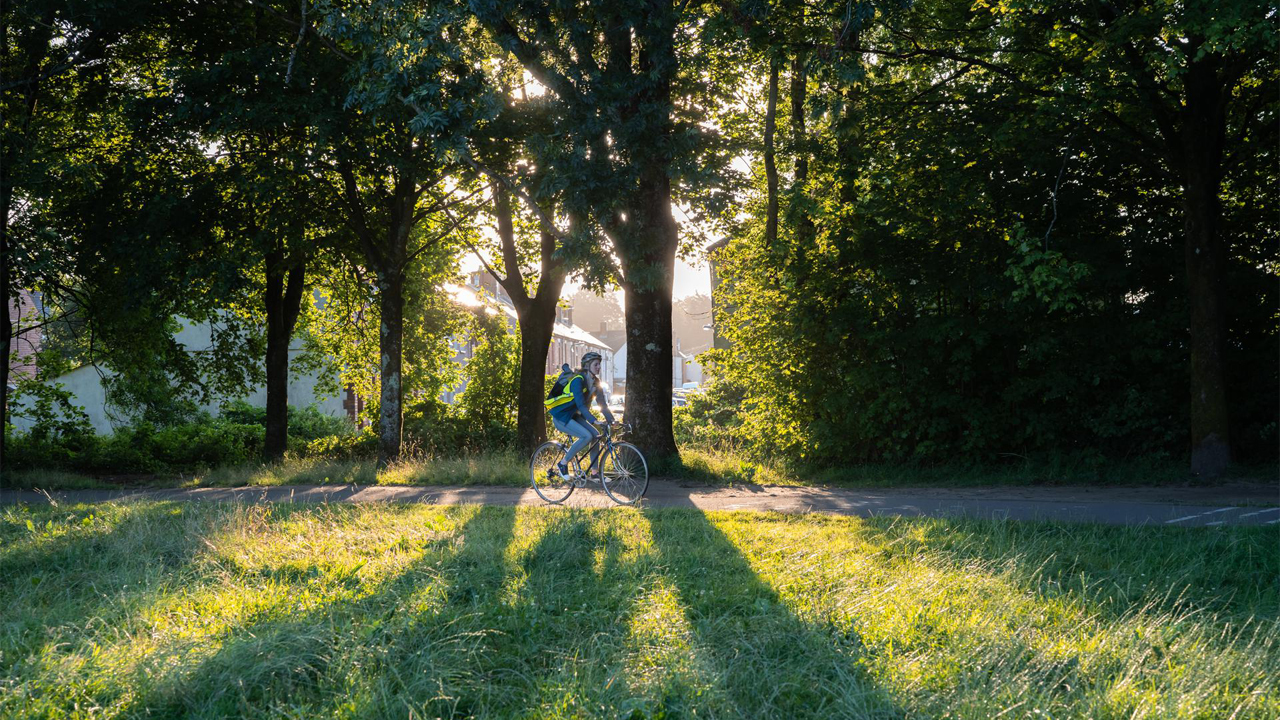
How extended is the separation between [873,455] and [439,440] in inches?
472

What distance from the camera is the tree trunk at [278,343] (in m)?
19.9

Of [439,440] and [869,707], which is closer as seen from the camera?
[869,707]

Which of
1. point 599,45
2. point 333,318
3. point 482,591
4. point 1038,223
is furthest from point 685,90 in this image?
point 333,318

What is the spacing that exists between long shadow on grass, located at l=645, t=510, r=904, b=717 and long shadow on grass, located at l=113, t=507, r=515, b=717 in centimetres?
140

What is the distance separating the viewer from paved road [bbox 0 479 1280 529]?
9625mm

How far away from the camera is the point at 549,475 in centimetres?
1141

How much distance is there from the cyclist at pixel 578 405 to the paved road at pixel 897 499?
0.63 m

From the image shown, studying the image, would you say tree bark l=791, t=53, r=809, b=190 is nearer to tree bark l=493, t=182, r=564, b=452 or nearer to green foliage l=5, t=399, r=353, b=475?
tree bark l=493, t=182, r=564, b=452

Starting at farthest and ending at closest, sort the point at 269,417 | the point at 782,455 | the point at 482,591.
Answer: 1. the point at 269,417
2. the point at 782,455
3. the point at 482,591

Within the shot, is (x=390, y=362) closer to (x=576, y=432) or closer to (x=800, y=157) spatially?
(x=576, y=432)

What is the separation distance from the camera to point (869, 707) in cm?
412

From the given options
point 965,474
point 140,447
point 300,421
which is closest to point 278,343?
point 140,447

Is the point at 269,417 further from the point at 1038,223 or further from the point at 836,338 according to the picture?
the point at 1038,223

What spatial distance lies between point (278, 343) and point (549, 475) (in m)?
11.3
